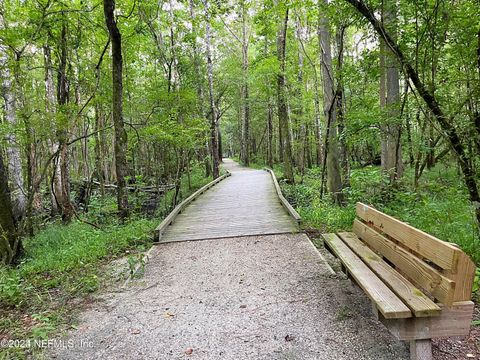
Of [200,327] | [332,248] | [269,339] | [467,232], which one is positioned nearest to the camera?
[269,339]

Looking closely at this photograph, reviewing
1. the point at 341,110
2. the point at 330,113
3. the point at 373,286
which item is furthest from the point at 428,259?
the point at 341,110

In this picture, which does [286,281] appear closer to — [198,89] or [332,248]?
[332,248]

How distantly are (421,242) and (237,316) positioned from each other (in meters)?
1.94

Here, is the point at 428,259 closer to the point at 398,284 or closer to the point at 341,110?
the point at 398,284

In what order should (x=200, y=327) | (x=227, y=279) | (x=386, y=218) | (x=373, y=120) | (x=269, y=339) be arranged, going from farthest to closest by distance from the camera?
(x=373, y=120)
(x=227, y=279)
(x=386, y=218)
(x=200, y=327)
(x=269, y=339)

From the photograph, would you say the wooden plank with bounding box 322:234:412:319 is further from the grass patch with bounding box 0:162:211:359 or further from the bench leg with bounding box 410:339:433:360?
the grass patch with bounding box 0:162:211:359

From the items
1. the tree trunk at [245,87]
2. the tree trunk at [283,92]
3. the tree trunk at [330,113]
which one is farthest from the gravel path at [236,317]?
the tree trunk at [245,87]

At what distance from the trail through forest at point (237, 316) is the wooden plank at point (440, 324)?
0.40 metres

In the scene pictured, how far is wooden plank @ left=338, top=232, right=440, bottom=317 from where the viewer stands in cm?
212

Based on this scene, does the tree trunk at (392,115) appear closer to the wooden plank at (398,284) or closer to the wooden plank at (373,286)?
the wooden plank at (398,284)

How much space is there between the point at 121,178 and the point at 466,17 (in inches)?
293

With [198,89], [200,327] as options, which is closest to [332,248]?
[200,327]

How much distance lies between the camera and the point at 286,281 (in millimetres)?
4035

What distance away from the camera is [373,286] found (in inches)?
103
